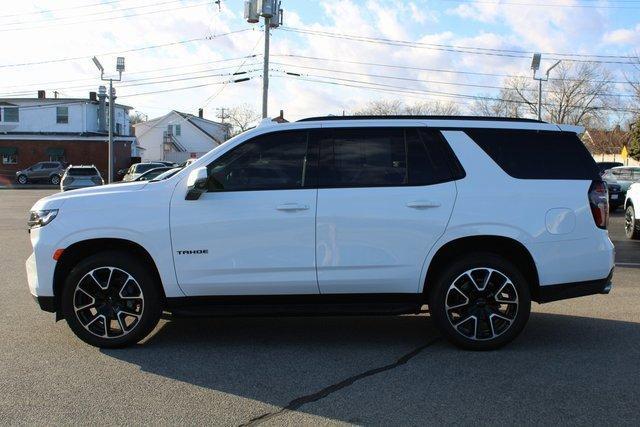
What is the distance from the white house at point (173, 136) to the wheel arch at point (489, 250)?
71.2m

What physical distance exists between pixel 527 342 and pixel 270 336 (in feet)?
7.89

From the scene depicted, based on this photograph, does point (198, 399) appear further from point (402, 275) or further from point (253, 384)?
point (402, 275)

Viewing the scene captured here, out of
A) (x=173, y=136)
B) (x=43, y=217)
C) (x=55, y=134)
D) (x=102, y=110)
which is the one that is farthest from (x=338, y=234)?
(x=173, y=136)

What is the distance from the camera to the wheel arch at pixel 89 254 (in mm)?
5355

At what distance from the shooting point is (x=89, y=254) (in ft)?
17.9

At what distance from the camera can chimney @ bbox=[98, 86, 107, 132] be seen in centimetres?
5296

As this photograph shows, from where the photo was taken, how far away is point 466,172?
5426 millimetres

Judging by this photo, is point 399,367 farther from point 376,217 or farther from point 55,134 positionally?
point 55,134

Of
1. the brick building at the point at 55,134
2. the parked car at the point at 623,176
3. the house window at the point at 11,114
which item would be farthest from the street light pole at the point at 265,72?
the house window at the point at 11,114

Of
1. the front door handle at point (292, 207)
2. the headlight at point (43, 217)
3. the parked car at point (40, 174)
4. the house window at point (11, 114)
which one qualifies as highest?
the house window at point (11, 114)

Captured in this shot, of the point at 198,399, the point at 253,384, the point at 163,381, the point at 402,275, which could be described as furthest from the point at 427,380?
the point at 163,381

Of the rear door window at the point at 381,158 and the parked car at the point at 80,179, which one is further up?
the rear door window at the point at 381,158

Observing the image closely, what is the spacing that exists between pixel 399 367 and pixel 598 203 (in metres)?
2.27

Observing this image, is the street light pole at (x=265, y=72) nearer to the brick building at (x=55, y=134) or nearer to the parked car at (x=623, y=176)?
the parked car at (x=623, y=176)
